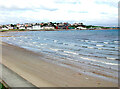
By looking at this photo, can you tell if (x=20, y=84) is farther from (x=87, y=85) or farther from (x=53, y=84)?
(x=87, y=85)

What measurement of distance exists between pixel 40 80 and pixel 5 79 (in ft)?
5.92

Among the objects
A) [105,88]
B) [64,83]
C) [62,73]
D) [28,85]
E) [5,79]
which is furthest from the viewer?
[62,73]

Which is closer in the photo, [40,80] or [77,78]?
[40,80]

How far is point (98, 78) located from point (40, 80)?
2896 mm

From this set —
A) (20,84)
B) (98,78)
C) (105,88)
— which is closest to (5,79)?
(20,84)

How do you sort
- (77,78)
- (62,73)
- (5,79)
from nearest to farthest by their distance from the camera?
(5,79), (77,78), (62,73)

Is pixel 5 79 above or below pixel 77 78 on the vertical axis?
above

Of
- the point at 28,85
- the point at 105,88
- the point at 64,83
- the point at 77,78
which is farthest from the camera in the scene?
the point at 77,78

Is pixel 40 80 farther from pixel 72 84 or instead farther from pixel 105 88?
pixel 105 88

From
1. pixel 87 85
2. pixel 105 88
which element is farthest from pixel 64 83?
pixel 105 88

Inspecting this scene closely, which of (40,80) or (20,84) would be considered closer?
(20,84)

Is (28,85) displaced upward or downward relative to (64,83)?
upward

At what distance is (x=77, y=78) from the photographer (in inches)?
292

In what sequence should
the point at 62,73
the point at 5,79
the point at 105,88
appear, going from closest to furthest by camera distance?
the point at 5,79
the point at 105,88
the point at 62,73
